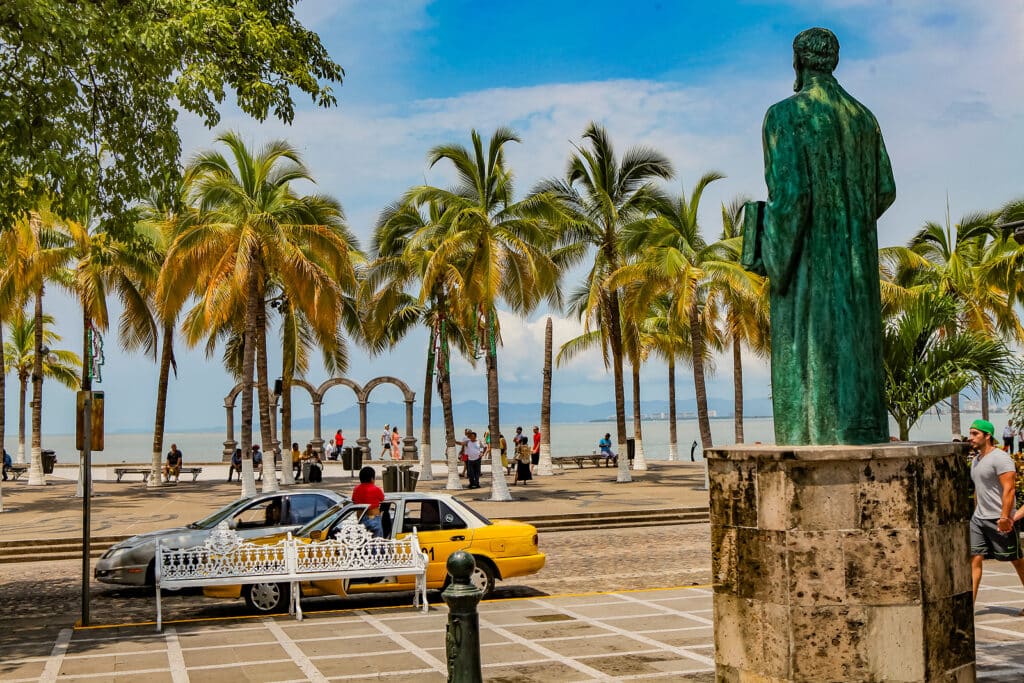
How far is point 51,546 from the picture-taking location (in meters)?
18.9

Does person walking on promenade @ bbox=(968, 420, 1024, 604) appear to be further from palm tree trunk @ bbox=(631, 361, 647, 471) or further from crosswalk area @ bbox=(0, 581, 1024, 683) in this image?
palm tree trunk @ bbox=(631, 361, 647, 471)

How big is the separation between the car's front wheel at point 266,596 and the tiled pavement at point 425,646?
329 millimetres

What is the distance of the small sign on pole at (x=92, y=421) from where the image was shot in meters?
11.8

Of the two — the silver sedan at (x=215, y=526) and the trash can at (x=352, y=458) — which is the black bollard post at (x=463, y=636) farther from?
the trash can at (x=352, y=458)

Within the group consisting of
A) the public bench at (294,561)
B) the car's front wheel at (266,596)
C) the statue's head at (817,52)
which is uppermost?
the statue's head at (817,52)

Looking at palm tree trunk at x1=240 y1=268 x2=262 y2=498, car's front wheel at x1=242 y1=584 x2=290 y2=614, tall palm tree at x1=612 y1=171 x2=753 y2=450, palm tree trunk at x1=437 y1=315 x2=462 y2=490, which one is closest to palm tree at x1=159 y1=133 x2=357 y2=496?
palm tree trunk at x1=240 y1=268 x2=262 y2=498

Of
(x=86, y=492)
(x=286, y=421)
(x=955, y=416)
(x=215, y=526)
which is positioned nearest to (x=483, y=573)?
(x=215, y=526)

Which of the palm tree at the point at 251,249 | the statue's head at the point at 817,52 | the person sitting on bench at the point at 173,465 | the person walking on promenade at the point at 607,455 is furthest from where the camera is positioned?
the person walking on promenade at the point at 607,455

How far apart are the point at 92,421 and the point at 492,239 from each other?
14419mm

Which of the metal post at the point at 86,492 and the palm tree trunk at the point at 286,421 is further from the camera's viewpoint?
the palm tree trunk at the point at 286,421

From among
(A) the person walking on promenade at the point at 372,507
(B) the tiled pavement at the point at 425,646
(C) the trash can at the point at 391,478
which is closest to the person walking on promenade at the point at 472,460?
(C) the trash can at the point at 391,478

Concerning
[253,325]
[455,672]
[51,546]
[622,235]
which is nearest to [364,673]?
[455,672]

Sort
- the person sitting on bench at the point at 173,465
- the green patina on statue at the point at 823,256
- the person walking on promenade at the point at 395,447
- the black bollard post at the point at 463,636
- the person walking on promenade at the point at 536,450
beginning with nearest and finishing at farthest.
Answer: the green patina on statue at the point at 823,256 < the black bollard post at the point at 463,636 < the person sitting on bench at the point at 173,465 < the person walking on promenade at the point at 536,450 < the person walking on promenade at the point at 395,447

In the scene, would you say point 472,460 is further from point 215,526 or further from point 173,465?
point 215,526
